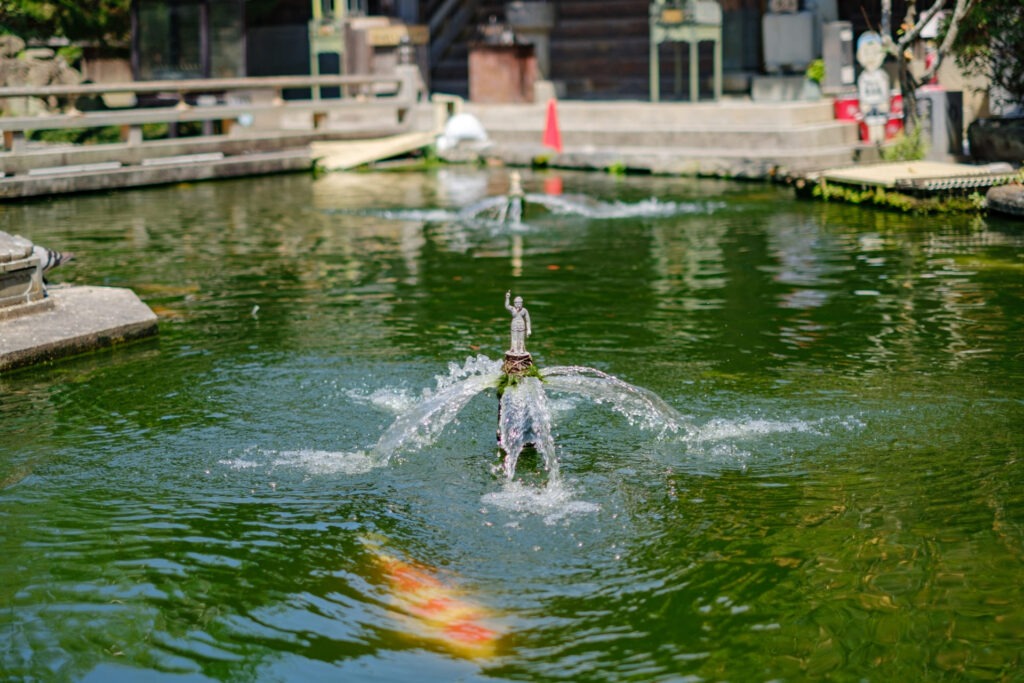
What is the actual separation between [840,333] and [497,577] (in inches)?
219

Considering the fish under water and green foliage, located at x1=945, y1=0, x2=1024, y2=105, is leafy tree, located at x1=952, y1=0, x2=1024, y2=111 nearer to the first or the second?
green foliage, located at x1=945, y1=0, x2=1024, y2=105

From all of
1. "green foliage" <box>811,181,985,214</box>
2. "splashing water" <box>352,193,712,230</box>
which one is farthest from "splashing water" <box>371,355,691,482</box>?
"green foliage" <box>811,181,985,214</box>

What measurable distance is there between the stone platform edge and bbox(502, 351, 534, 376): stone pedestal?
167 inches

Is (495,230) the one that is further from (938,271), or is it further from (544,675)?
(544,675)

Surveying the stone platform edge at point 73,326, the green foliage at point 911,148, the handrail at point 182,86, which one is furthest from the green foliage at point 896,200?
the handrail at point 182,86

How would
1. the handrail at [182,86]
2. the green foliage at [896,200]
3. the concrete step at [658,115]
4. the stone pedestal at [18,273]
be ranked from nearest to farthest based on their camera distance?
the stone pedestal at [18,273], the green foliage at [896,200], the handrail at [182,86], the concrete step at [658,115]

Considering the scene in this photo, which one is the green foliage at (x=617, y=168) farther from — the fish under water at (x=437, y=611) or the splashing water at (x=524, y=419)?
the fish under water at (x=437, y=611)

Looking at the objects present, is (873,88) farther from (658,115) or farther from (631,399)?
(631,399)

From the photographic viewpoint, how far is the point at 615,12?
95.8 feet

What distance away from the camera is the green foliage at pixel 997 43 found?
20.2 metres

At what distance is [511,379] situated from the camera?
26.8 feet

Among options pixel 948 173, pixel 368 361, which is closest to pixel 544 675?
pixel 368 361

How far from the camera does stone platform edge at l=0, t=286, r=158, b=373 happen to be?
10562 millimetres

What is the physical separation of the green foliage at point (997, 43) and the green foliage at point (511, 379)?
46.4 ft
